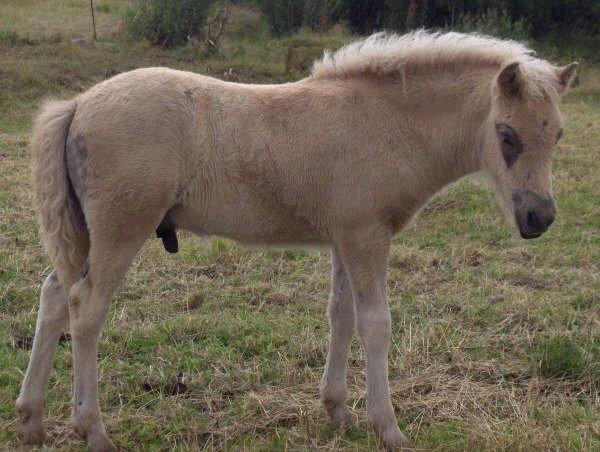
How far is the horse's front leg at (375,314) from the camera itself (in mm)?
3627

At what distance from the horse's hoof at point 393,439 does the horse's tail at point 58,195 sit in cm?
176

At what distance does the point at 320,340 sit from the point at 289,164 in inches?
58.8

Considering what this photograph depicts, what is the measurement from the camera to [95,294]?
11.5 feet

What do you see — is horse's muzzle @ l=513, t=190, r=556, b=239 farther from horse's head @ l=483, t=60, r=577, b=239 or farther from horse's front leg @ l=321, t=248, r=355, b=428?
horse's front leg @ l=321, t=248, r=355, b=428

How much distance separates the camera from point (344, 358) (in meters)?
4.01

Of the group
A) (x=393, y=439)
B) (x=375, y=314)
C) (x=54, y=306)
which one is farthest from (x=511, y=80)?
(x=54, y=306)

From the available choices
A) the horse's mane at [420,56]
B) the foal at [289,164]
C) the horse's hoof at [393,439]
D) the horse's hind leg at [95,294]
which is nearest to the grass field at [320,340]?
the horse's hoof at [393,439]

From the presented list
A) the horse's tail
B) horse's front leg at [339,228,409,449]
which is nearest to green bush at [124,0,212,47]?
the horse's tail

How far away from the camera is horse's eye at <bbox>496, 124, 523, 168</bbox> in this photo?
350 cm

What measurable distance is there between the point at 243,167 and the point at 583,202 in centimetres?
510

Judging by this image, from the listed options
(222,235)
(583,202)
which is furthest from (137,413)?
(583,202)

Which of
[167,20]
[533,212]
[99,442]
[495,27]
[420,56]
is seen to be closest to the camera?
[533,212]

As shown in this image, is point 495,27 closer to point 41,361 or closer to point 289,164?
point 289,164

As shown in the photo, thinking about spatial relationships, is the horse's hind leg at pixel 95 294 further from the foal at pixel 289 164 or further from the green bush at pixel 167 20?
the green bush at pixel 167 20
